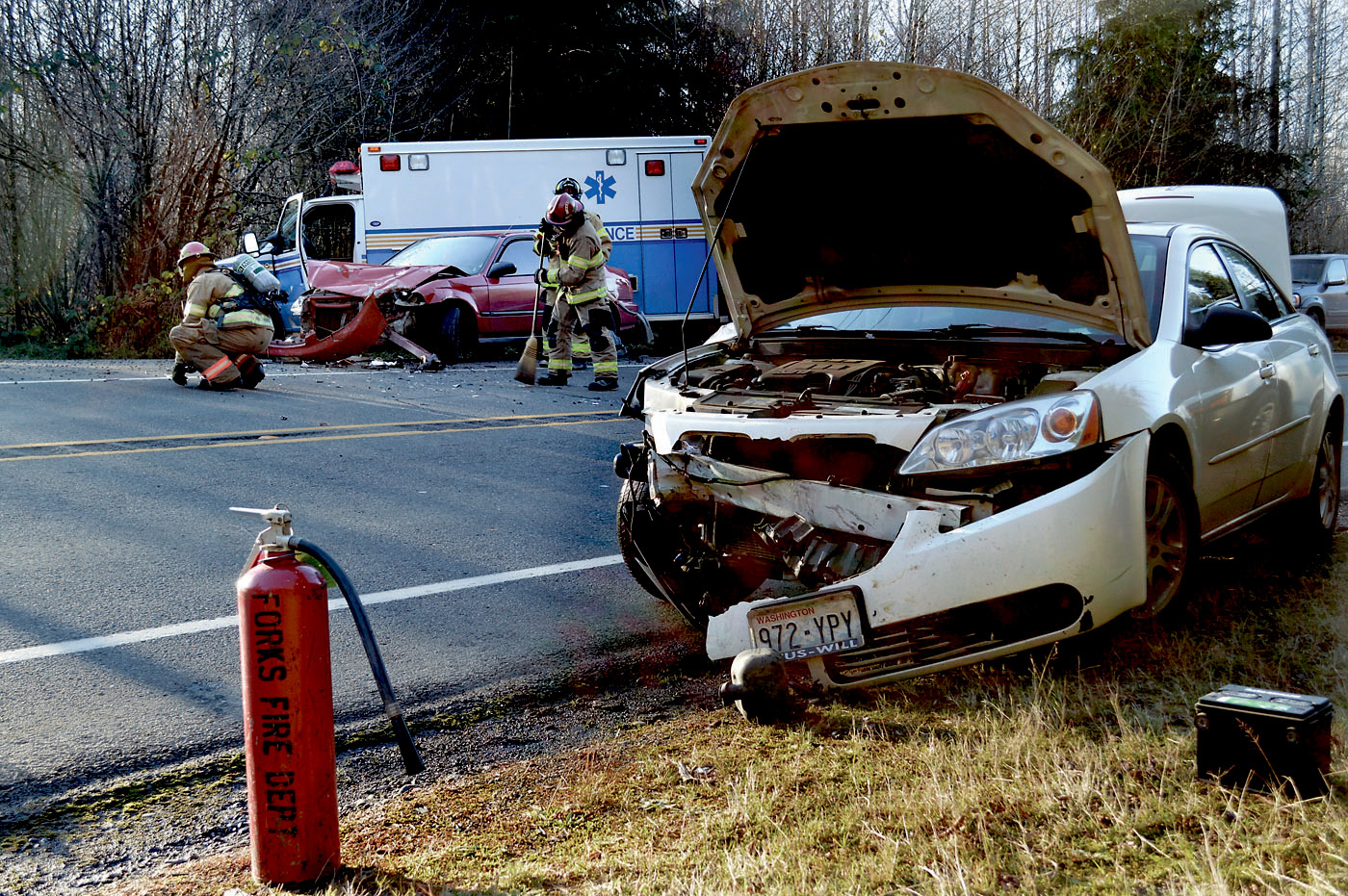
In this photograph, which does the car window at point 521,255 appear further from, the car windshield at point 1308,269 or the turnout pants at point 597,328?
the car windshield at point 1308,269

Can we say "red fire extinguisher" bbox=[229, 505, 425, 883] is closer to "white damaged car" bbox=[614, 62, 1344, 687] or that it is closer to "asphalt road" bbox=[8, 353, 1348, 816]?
"asphalt road" bbox=[8, 353, 1348, 816]

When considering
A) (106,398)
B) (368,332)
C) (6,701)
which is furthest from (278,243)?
(6,701)

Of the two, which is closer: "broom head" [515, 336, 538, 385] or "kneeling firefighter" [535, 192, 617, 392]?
"kneeling firefighter" [535, 192, 617, 392]

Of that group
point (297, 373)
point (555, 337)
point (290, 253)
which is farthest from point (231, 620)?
point (290, 253)

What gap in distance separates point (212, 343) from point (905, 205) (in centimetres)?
857

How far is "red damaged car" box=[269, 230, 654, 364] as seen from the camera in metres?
13.9

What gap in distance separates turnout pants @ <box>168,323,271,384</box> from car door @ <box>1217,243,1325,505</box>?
342 inches

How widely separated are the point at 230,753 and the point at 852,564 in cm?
200

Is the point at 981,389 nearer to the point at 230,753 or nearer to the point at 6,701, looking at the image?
the point at 230,753

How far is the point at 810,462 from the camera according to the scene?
422 centimetres

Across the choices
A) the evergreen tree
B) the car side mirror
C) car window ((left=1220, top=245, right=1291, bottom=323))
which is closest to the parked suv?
the evergreen tree

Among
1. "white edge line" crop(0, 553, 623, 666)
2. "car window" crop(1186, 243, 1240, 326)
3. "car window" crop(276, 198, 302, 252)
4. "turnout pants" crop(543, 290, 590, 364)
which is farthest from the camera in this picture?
"car window" crop(276, 198, 302, 252)

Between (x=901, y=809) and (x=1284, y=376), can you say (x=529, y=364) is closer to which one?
(x=1284, y=376)

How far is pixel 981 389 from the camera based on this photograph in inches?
174
